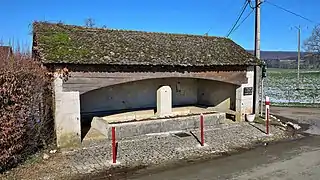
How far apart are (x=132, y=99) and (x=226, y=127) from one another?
5.03 meters

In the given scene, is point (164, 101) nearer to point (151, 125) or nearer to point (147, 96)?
point (151, 125)

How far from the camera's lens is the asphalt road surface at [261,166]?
26.3ft

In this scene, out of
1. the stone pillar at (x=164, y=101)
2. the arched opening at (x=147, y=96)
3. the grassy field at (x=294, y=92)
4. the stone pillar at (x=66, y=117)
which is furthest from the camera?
the grassy field at (x=294, y=92)

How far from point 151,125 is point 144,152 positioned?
2.55 metres

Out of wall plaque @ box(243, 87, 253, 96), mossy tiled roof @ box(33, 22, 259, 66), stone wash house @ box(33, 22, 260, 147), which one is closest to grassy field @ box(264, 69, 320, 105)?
wall plaque @ box(243, 87, 253, 96)

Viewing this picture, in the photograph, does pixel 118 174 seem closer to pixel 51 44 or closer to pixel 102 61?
pixel 102 61

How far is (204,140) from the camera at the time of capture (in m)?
11.8

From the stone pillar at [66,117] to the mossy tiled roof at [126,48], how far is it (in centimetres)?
112

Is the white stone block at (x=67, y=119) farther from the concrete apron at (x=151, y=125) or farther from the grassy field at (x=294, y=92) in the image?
the grassy field at (x=294, y=92)

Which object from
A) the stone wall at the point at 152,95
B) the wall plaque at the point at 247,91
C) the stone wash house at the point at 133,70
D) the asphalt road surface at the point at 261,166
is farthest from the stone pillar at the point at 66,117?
the wall plaque at the point at 247,91

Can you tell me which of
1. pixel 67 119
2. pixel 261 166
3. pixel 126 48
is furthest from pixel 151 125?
pixel 261 166

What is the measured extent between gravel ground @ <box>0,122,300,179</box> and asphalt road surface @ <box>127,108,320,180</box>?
30.5 inches

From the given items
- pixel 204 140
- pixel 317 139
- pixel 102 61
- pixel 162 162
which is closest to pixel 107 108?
pixel 102 61

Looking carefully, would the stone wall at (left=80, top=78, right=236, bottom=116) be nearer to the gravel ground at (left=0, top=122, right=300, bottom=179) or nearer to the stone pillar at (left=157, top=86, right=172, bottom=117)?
the stone pillar at (left=157, top=86, right=172, bottom=117)
